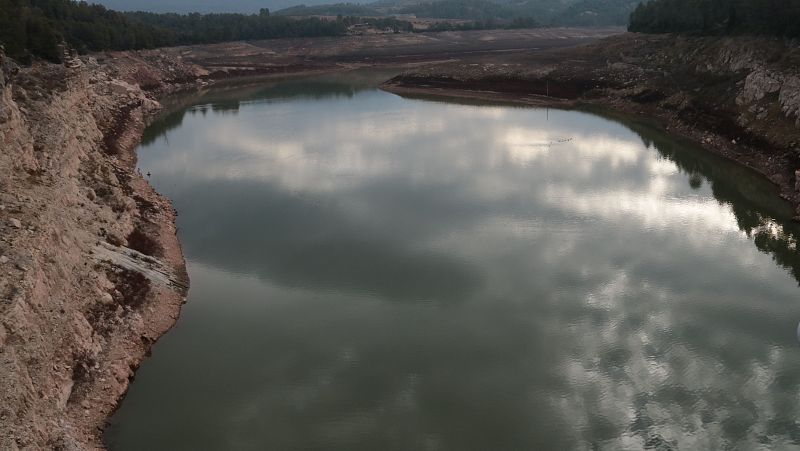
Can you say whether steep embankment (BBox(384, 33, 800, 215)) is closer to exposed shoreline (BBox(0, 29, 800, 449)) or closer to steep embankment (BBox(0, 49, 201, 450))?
exposed shoreline (BBox(0, 29, 800, 449))

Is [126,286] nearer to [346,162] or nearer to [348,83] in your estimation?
[346,162]

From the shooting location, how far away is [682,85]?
50781 millimetres

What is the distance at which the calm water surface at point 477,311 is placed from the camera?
15.1 meters

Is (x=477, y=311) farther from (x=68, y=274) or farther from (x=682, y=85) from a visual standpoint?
(x=682, y=85)

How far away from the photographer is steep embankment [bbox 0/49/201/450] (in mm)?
13836

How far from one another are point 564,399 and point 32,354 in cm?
1388

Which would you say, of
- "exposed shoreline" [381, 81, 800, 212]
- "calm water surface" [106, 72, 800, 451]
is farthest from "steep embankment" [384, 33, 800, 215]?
"calm water surface" [106, 72, 800, 451]

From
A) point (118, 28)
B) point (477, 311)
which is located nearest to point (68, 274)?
point (477, 311)

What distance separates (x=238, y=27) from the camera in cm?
11994

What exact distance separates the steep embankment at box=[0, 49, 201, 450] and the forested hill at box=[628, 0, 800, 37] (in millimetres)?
45697

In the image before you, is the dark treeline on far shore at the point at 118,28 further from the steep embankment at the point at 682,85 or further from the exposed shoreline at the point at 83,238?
the steep embankment at the point at 682,85

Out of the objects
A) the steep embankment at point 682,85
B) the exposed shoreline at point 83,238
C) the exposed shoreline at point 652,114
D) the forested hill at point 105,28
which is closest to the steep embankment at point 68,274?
the exposed shoreline at point 83,238

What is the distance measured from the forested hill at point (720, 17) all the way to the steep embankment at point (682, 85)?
1247 mm

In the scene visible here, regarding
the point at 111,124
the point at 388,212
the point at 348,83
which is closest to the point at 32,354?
the point at 388,212
